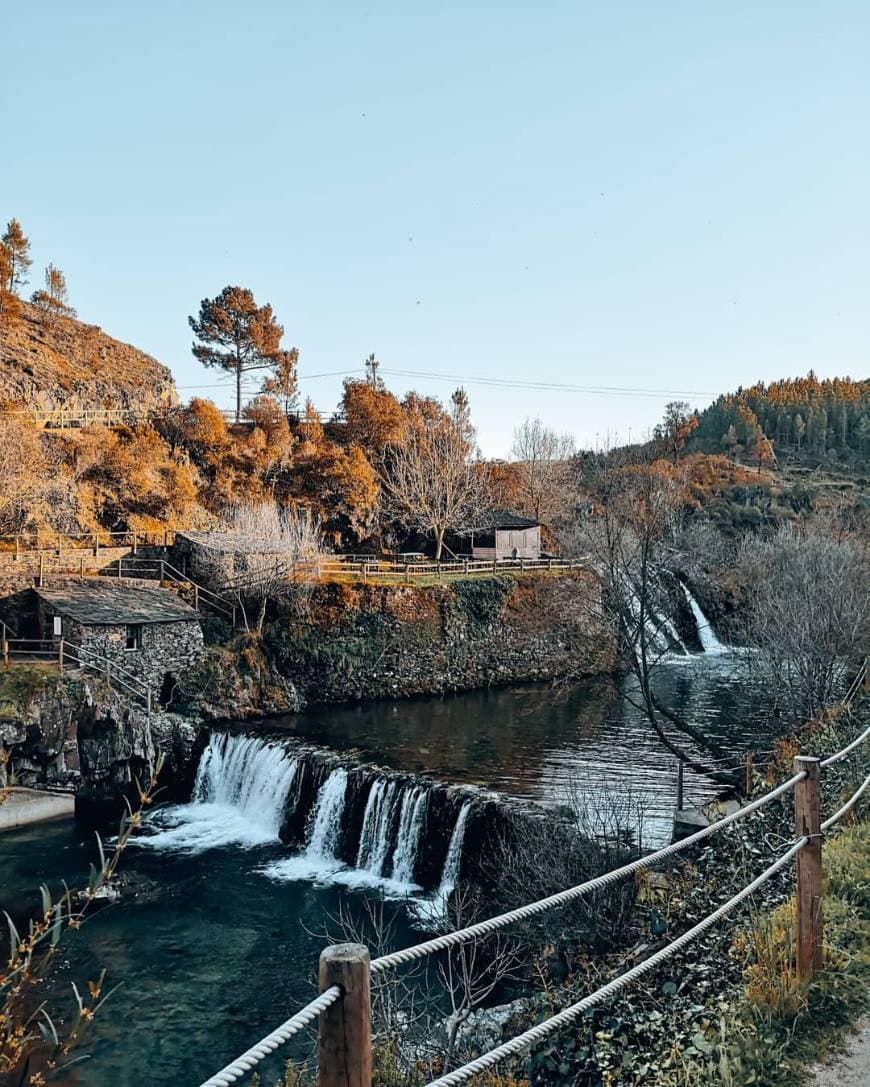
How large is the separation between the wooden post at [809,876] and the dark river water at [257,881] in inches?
296

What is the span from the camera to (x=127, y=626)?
2328cm

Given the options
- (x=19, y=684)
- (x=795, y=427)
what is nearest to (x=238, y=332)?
(x=19, y=684)

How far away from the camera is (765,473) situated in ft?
216

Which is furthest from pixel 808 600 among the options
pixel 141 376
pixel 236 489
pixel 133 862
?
pixel 141 376

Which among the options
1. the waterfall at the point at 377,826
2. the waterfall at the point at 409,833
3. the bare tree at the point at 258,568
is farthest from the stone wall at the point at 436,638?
the waterfall at the point at 409,833

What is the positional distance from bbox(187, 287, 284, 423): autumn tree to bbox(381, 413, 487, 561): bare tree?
372 inches

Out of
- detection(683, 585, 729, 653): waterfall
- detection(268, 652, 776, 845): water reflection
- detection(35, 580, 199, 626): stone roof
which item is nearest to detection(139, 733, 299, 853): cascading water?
detection(268, 652, 776, 845): water reflection

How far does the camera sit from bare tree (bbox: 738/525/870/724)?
1501 cm

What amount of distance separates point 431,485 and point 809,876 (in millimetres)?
36003

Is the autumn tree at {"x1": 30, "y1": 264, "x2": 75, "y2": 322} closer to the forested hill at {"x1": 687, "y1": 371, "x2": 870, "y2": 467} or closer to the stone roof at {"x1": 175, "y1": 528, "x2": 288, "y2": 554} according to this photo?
the stone roof at {"x1": 175, "y1": 528, "x2": 288, "y2": 554}

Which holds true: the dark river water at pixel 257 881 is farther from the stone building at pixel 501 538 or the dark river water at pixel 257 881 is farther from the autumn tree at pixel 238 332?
the autumn tree at pixel 238 332

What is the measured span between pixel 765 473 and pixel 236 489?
157 feet

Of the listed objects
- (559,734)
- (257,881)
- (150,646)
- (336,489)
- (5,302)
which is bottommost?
(257,881)

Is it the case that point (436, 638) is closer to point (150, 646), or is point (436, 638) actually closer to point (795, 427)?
point (150, 646)
